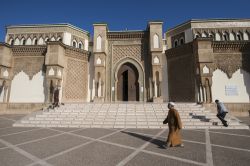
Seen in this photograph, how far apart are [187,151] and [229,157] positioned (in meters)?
0.87

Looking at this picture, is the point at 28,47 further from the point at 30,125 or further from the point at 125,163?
the point at 125,163

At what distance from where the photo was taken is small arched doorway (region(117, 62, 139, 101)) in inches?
547

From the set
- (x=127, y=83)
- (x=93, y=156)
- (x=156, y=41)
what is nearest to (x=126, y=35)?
(x=156, y=41)

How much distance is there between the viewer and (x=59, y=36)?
757 inches

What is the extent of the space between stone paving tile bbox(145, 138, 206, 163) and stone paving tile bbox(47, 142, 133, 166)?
782 millimetres

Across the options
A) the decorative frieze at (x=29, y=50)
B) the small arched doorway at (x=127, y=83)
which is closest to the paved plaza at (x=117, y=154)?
the small arched doorway at (x=127, y=83)

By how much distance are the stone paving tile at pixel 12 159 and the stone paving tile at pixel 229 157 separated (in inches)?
152

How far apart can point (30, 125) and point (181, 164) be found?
25.0 feet

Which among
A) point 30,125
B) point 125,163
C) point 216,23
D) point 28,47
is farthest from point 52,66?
point 216,23

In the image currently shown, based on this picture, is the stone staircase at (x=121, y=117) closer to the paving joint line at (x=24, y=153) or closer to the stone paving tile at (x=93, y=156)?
the paving joint line at (x=24, y=153)

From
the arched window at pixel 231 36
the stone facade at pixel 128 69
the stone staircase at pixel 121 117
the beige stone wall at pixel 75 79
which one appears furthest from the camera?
the arched window at pixel 231 36

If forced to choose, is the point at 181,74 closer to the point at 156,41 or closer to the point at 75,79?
the point at 156,41

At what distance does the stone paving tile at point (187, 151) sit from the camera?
3.48 metres

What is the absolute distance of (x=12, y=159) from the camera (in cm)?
337
